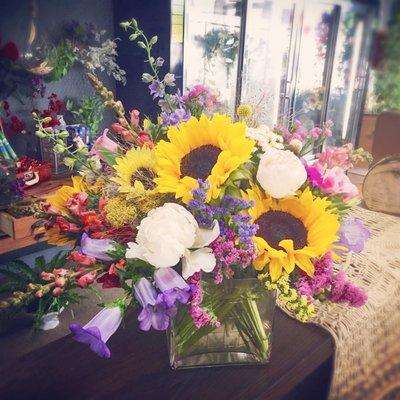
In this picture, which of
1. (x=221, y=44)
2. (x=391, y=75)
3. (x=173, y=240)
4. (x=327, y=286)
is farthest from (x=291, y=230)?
(x=391, y=75)

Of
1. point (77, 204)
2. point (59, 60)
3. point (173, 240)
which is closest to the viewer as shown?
point (173, 240)

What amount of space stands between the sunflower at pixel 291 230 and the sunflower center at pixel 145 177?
16 cm

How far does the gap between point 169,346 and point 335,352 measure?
35cm

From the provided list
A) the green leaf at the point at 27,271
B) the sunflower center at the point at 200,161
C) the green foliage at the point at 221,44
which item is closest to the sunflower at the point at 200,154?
the sunflower center at the point at 200,161

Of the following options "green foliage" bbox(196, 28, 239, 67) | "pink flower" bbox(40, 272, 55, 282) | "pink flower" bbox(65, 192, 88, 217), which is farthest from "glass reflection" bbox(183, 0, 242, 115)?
"pink flower" bbox(40, 272, 55, 282)

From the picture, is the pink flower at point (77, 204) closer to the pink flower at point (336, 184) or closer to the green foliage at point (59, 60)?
the pink flower at point (336, 184)

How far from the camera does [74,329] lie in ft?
2.05

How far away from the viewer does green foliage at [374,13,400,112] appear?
5.52 m

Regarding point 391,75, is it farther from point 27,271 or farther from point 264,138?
point 264,138

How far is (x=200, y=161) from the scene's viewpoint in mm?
696

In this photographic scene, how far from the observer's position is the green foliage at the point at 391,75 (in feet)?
18.1

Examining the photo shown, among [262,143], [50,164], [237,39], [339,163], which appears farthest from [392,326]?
[237,39]

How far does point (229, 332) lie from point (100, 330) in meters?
0.28

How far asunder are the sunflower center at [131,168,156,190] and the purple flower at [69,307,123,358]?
0.21 metres
